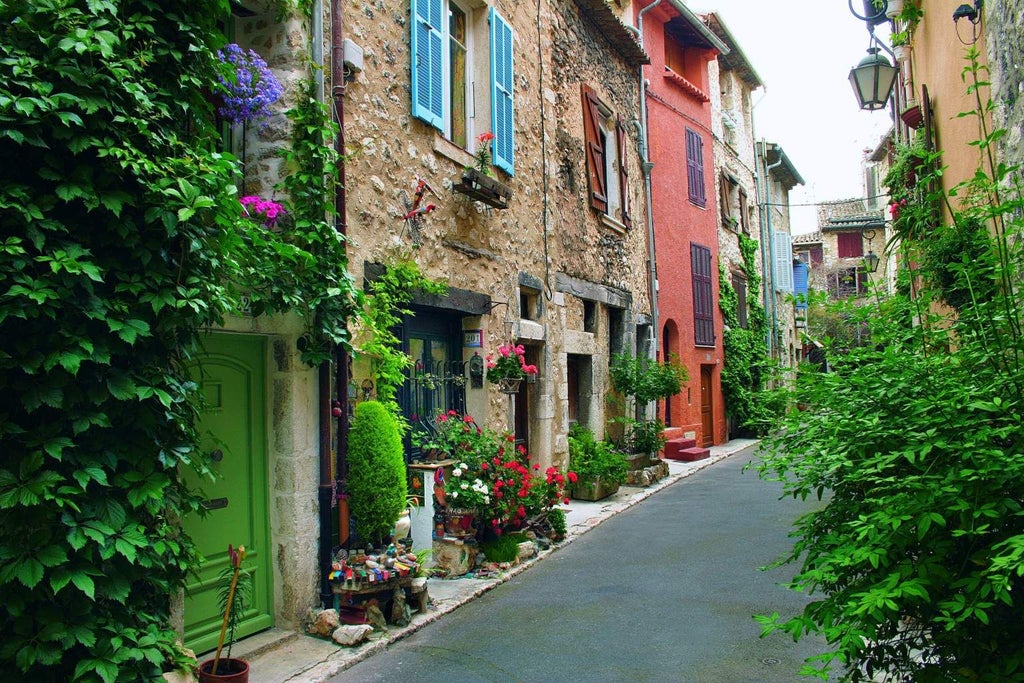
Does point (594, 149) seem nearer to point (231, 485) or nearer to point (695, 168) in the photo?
point (695, 168)

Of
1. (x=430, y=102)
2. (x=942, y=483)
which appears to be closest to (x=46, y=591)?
(x=942, y=483)

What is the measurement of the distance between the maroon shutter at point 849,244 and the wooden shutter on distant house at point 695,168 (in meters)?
17.5

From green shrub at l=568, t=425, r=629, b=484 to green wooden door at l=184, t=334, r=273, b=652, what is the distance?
18.9 feet

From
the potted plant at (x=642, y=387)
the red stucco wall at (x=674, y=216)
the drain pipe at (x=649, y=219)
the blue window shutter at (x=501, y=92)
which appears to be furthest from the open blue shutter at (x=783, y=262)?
the blue window shutter at (x=501, y=92)

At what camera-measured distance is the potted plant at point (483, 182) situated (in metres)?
7.01

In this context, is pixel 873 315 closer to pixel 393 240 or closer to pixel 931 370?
pixel 931 370

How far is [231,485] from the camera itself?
469cm

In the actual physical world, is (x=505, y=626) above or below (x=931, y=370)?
below

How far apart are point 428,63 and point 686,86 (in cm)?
1111

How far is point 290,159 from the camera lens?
16.1 feet

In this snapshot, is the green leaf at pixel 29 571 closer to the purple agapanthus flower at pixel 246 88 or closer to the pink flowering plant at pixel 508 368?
the purple agapanthus flower at pixel 246 88

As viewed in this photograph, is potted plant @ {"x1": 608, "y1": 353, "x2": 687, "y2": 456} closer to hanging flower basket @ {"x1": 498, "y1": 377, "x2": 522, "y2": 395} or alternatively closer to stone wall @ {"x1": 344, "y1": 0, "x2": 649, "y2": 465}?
stone wall @ {"x1": 344, "y1": 0, "x2": 649, "y2": 465}

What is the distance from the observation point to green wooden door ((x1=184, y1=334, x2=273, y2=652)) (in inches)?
173

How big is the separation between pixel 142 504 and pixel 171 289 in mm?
950
